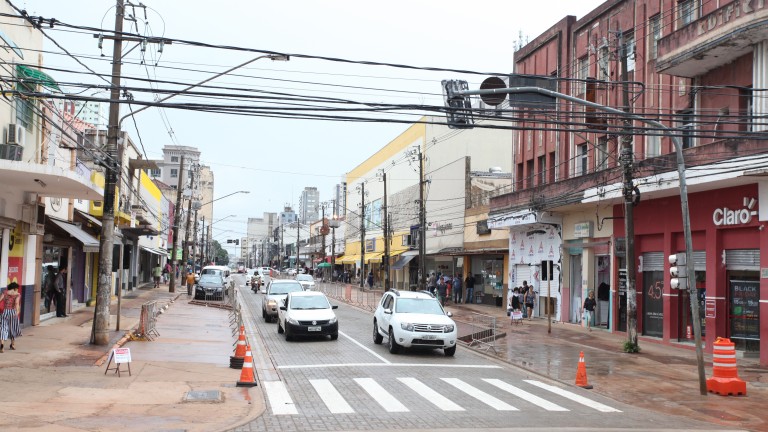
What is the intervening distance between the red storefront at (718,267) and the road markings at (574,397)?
7575mm

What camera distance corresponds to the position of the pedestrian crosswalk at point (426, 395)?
507 inches

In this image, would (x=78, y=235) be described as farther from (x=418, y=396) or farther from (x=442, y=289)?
(x=442, y=289)

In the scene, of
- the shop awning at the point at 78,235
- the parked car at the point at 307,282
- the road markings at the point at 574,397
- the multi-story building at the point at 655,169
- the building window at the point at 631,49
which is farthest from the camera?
the parked car at the point at 307,282

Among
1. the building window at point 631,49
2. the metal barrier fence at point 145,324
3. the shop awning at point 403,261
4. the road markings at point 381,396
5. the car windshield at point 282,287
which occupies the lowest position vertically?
the road markings at point 381,396

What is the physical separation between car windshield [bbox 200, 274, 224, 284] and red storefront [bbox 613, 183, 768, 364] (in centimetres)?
2743

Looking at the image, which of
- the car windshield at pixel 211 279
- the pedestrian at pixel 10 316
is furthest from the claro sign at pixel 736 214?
the car windshield at pixel 211 279

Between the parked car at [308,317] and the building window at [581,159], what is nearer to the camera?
the parked car at [308,317]

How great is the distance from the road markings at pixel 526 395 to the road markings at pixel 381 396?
2.61 meters

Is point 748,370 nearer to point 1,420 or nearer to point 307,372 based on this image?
point 307,372

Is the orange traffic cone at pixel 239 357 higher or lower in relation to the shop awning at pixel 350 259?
lower

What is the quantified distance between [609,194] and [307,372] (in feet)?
48.6

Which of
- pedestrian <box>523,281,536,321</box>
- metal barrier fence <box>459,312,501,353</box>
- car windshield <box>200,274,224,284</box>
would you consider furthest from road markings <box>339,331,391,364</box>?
car windshield <box>200,274,224,284</box>

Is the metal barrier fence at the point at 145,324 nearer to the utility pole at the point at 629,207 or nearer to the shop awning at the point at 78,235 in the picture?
the shop awning at the point at 78,235

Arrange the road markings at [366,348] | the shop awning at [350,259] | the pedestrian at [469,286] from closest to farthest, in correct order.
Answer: the road markings at [366,348] → the pedestrian at [469,286] → the shop awning at [350,259]
